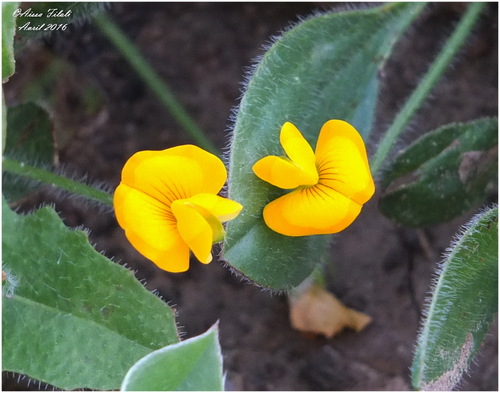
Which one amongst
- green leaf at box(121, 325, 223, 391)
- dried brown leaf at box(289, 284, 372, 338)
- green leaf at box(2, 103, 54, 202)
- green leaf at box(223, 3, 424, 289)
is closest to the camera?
green leaf at box(121, 325, 223, 391)

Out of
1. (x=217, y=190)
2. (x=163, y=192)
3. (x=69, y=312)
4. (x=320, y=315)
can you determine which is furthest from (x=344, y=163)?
(x=320, y=315)

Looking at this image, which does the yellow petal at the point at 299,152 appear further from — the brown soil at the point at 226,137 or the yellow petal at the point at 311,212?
the brown soil at the point at 226,137

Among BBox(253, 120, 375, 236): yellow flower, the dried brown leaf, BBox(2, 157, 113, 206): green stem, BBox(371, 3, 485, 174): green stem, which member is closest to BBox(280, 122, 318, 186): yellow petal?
BBox(253, 120, 375, 236): yellow flower

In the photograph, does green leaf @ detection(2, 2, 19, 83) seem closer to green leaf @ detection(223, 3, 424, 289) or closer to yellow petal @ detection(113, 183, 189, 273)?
yellow petal @ detection(113, 183, 189, 273)

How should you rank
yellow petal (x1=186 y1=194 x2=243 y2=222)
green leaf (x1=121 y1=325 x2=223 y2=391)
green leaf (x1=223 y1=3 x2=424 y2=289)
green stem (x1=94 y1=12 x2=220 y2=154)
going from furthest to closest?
green stem (x1=94 y1=12 x2=220 y2=154) < green leaf (x1=223 y1=3 x2=424 y2=289) < yellow petal (x1=186 y1=194 x2=243 y2=222) < green leaf (x1=121 y1=325 x2=223 y2=391)

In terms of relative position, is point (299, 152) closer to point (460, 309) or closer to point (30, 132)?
point (460, 309)

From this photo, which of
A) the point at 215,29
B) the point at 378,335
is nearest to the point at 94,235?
the point at 215,29
